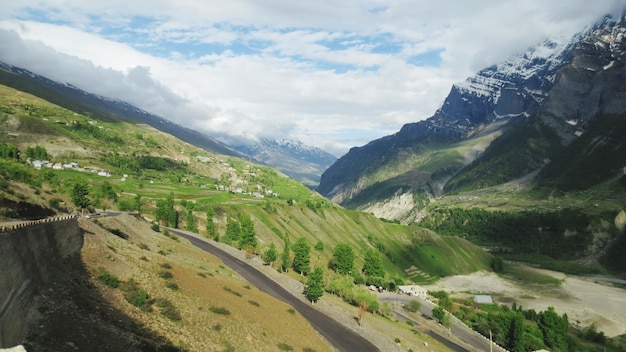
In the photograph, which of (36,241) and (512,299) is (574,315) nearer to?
(512,299)

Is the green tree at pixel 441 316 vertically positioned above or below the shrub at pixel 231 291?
below

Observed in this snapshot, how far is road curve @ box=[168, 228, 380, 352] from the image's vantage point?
75250 millimetres

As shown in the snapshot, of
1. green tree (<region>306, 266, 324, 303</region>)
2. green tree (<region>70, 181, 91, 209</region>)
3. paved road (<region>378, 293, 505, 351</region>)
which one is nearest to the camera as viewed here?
green tree (<region>70, 181, 91, 209</region>)

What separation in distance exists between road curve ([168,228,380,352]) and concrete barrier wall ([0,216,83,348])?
46703 millimetres

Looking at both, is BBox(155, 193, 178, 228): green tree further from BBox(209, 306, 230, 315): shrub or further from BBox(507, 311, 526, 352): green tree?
BBox(507, 311, 526, 352): green tree

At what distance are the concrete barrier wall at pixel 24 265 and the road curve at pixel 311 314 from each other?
4670 cm

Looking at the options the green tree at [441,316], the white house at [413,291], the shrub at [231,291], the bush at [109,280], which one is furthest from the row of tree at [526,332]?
the bush at [109,280]

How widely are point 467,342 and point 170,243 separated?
305 ft

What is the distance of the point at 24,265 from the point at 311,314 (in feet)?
195

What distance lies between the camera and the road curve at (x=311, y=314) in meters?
75.2

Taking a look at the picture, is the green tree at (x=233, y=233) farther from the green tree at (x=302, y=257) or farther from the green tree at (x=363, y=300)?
the green tree at (x=363, y=300)

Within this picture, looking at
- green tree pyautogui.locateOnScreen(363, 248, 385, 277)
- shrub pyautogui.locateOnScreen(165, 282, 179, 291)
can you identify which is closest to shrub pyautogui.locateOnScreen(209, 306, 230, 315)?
shrub pyautogui.locateOnScreen(165, 282, 179, 291)

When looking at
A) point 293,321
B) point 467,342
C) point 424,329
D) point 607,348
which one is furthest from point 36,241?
point 607,348

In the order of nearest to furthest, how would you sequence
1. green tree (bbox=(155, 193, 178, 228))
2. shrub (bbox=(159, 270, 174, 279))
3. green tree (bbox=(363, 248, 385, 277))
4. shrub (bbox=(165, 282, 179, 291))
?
A: shrub (bbox=(165, 282, 179, 291))
shrub (bbox=(159, 270, 174, 279))
green tree (bbox=(155, 193, 178, 228))
green tree (bbox=(363, 248, 385, 277))
